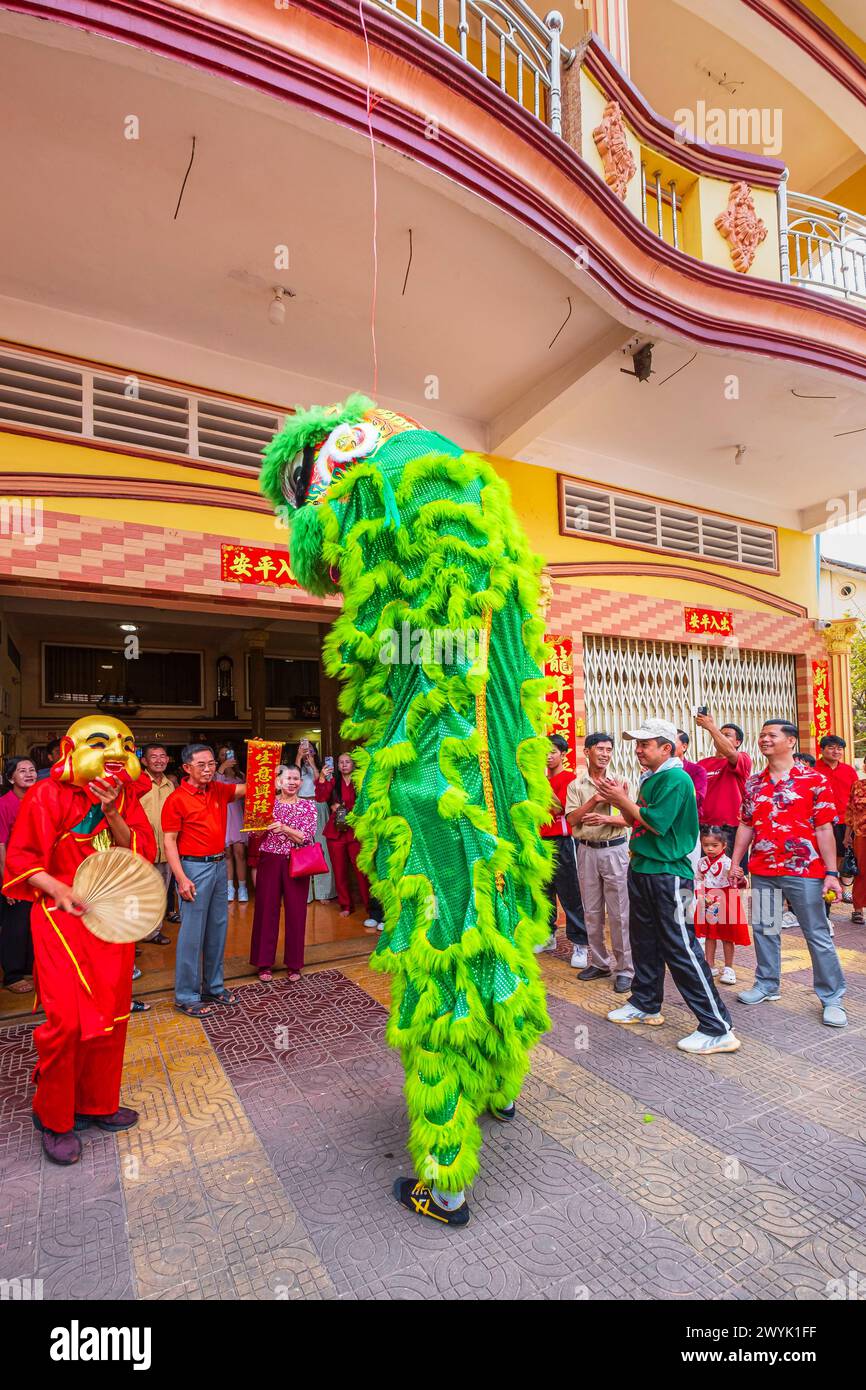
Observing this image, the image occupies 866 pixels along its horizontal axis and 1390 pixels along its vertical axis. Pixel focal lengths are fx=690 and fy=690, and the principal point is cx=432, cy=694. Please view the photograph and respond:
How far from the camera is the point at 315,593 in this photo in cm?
254

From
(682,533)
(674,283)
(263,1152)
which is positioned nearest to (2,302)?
(674,283)

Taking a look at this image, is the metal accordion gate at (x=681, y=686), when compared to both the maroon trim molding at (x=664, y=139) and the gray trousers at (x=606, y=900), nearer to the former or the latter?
the gray trousers at (x=606, y=900)

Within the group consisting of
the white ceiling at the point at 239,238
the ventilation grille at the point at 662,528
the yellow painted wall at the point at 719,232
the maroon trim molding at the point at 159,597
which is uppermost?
the yellow painted wall at the point at 719,232

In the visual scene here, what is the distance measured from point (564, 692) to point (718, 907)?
111 inches

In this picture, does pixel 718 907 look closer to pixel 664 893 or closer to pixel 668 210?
pixel 664 893

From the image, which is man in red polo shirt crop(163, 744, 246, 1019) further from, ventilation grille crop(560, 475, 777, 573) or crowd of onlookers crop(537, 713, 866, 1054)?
ventilation grille crop(560, 475, 777, 573)

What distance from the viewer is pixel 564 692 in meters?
6.87

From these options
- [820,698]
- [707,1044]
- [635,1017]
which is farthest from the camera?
[820,698]

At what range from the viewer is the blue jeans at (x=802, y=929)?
12.8 ft

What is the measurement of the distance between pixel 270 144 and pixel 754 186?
184 inches

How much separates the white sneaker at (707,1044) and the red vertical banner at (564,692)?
11.3 ft

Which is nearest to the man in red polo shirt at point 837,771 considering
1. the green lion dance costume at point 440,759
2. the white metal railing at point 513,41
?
the green lion dance costume at point 440,759

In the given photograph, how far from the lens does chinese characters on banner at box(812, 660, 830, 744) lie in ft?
29.6

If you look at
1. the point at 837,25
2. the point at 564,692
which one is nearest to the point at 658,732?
the point at 564,692
